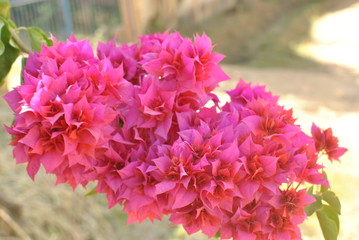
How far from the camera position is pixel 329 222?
815mm

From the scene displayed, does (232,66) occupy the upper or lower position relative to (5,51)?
lower

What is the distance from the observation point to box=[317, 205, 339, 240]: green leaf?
2.66ft

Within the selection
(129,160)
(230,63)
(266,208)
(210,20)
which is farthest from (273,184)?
(210,20)

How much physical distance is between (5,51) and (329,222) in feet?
2.07

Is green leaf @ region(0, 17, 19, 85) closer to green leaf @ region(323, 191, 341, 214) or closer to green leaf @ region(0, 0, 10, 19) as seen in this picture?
green leaf @ region(0, 0, 10, 19)

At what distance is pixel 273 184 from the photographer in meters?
0.71

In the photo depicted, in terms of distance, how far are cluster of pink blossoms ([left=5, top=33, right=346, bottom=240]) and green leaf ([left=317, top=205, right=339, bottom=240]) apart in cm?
9

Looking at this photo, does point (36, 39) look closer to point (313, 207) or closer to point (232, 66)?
point (313, 207)

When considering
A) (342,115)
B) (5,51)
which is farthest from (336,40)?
(5,51)

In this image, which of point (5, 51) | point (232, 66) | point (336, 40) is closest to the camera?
point (5, 51)

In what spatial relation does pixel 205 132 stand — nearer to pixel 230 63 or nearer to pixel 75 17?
pixel 75 17

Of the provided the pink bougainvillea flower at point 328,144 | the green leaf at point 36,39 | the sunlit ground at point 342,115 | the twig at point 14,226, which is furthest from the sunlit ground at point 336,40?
the green leaf at point 36,39

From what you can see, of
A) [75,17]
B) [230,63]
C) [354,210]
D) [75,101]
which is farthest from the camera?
[230,63]

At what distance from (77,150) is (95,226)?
1.72 meters
